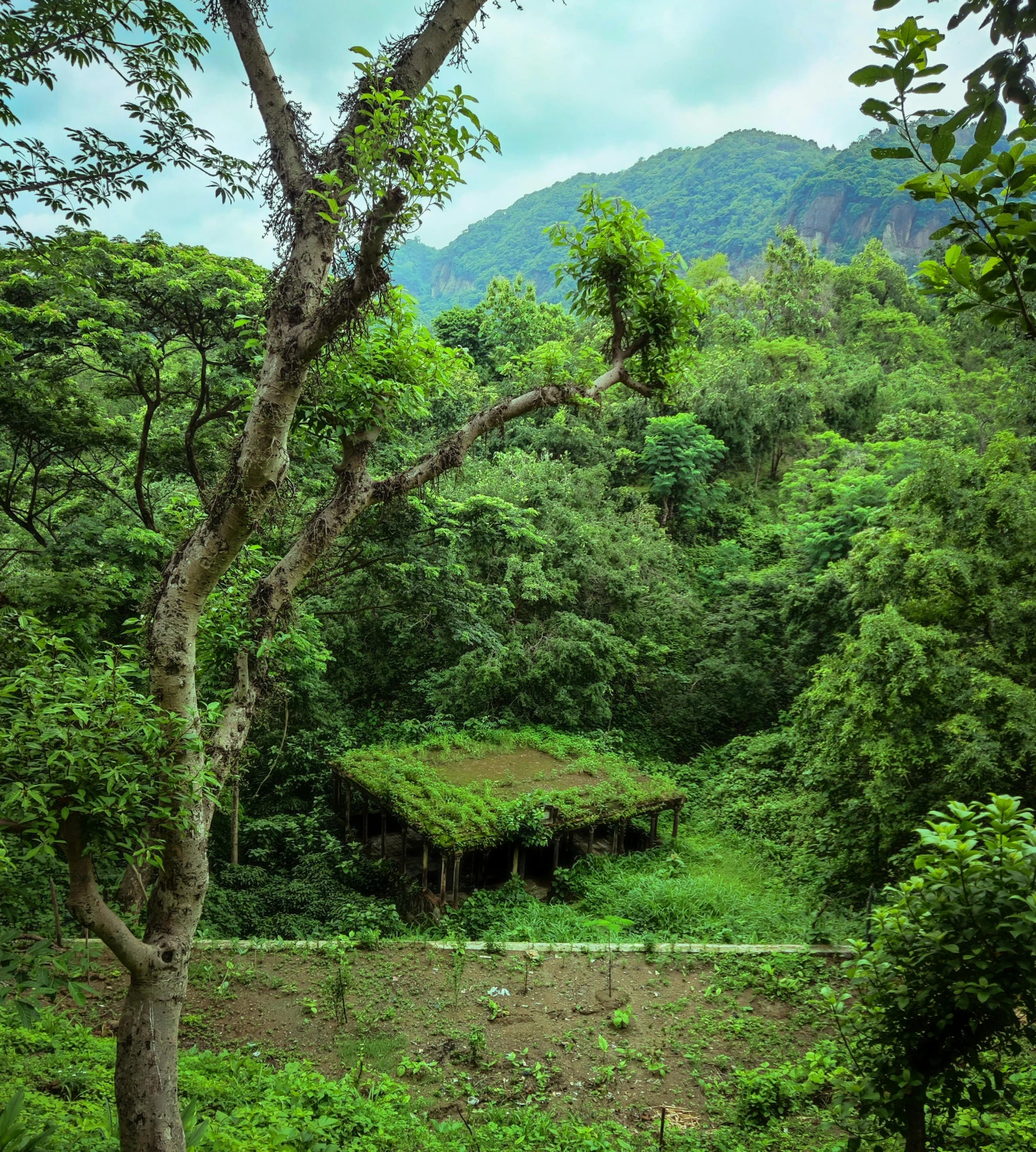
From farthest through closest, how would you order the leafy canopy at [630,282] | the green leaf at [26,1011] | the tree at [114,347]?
the tree at [114,347], the leafy canopy at [630,282], the green leaf at [26,1011]

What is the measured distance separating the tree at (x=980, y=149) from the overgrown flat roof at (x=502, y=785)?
9538 mm

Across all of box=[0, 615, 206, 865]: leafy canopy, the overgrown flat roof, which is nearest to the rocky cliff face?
the overgrown flat roof

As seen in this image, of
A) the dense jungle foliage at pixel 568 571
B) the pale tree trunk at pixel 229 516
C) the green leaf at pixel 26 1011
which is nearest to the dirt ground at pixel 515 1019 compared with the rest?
the dense jungle foliage at pixel 568 571

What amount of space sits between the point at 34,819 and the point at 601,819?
10.0 meters

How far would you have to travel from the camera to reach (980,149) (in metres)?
1.53

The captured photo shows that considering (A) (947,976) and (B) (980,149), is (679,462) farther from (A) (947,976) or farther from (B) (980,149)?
(B) (980,149)

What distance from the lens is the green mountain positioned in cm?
6500

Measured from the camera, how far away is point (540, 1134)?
4793 mm

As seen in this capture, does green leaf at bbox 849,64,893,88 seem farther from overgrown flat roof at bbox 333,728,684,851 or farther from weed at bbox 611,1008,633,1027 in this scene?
overgrown flat roof at bbox 333,728,684,851

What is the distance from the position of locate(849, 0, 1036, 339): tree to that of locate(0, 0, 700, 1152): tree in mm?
1869

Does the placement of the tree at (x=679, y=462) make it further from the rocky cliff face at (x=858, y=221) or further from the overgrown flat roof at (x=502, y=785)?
the rocky cliff face at (x=858, y=221)

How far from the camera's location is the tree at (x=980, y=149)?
5.12ft

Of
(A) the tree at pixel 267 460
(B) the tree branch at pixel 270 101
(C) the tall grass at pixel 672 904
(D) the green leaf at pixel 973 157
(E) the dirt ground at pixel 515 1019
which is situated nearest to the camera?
(D) the green leaf at pixel 973 157

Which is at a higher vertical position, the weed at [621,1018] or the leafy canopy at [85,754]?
the leafy canopy at [85,754]
